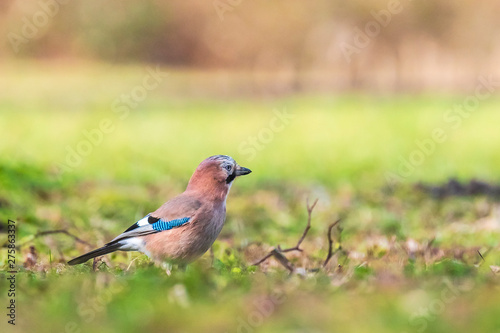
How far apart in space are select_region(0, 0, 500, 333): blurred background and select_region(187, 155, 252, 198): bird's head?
1.38ft

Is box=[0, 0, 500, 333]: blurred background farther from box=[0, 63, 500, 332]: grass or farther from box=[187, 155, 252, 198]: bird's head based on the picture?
box=[187, 155, 252, 198]: bird's head

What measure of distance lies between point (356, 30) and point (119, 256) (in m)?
25.2

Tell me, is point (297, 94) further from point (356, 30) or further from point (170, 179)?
point (170, 179)

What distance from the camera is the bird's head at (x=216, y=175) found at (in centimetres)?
473

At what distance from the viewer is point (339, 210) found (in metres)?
8.60

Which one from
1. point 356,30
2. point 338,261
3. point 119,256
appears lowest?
point 356,30

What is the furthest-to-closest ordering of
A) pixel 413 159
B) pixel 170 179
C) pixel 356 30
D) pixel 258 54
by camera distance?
pixel 258 54 < pixel 356 30 < pixel 413 159 < pixel 170 179

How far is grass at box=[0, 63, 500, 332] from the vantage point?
3.31 m

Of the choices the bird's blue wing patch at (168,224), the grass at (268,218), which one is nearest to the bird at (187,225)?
the bird's blue wing patch at (168,224)

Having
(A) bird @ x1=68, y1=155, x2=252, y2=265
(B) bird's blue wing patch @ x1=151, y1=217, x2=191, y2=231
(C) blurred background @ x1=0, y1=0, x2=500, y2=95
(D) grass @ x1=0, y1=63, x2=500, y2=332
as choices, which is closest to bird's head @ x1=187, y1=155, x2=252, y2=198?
(A) bird @ x1=68, y1=155, x2=252, y2=265

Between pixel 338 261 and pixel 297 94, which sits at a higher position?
pixel 338 261

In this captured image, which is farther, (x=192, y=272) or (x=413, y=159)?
(x=413, y=159)

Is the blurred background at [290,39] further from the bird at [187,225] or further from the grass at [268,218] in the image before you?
the bird at [187,225]

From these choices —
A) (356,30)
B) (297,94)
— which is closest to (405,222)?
(297,94)
